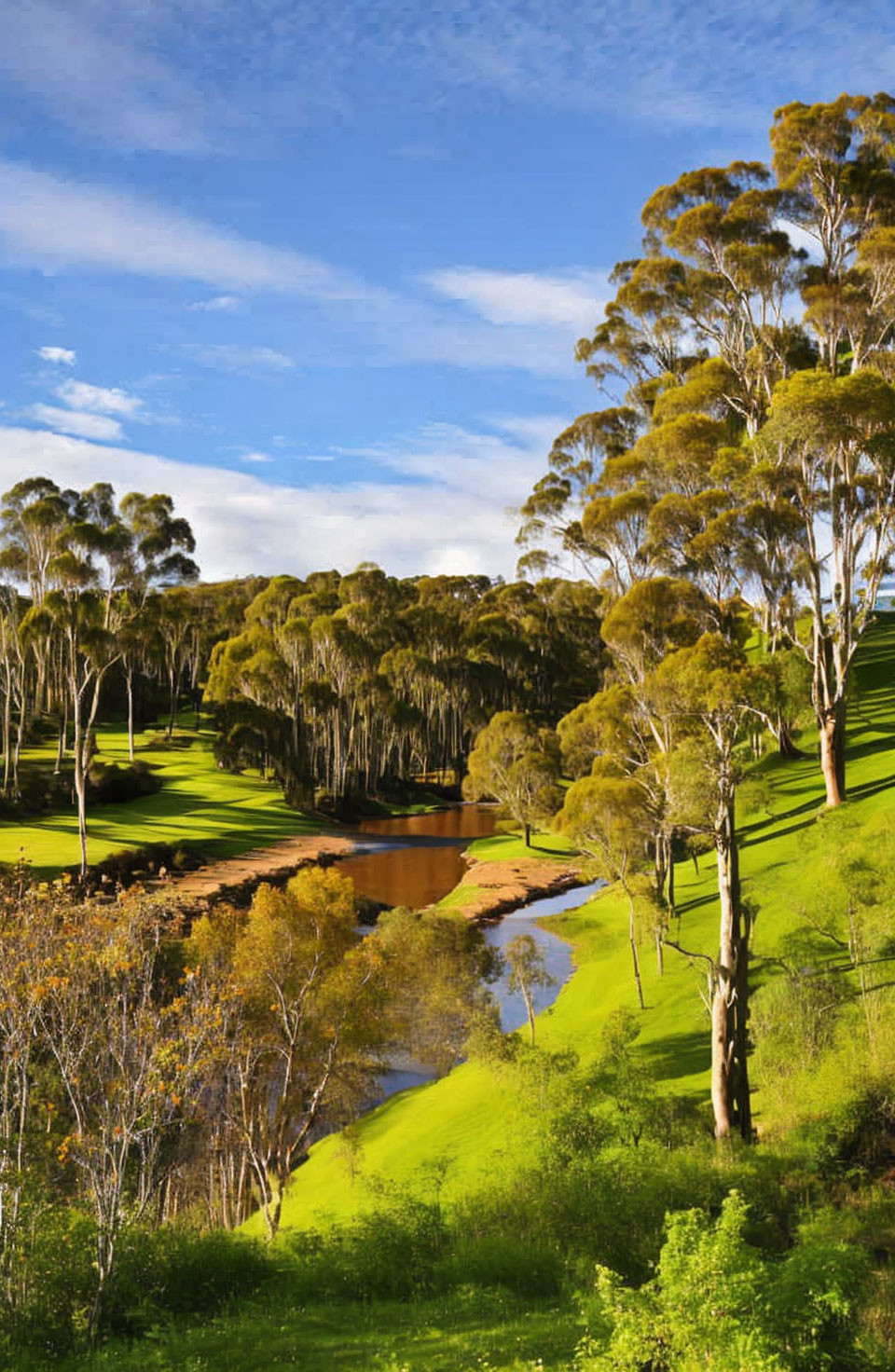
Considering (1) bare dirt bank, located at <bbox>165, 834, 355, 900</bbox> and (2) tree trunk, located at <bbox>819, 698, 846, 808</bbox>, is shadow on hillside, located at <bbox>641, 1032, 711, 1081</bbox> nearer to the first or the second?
(2) tree trunk, located at <bbox>819, 698, 846, 808</bbox>

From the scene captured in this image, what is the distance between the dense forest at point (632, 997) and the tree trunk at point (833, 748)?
166 millimetres

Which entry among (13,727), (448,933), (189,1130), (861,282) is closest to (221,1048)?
(189,1130)

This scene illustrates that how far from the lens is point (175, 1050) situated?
51.4 feet

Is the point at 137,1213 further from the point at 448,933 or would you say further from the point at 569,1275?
the point at 448,933

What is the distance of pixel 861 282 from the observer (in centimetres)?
3750

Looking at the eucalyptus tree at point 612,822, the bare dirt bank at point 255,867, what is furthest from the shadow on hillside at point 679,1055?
the bare dirt bank at point 255,867

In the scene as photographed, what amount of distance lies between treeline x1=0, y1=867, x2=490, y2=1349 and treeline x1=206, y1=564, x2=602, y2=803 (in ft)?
159

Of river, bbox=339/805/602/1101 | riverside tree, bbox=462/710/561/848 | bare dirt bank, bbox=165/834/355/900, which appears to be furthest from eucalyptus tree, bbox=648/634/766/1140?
riverside tree, bbox=462/710/561/848

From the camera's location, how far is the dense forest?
14.2m

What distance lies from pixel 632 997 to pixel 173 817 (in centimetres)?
3896

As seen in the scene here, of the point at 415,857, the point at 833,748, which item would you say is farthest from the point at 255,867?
the point at 833,748

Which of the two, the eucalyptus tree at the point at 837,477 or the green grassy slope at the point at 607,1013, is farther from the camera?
the eucalyptus tree at the point at 837,477

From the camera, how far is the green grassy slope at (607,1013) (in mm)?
22188

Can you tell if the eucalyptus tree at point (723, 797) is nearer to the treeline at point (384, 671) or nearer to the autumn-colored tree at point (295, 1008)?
the autumn-colored tree at point (295, 1008)
